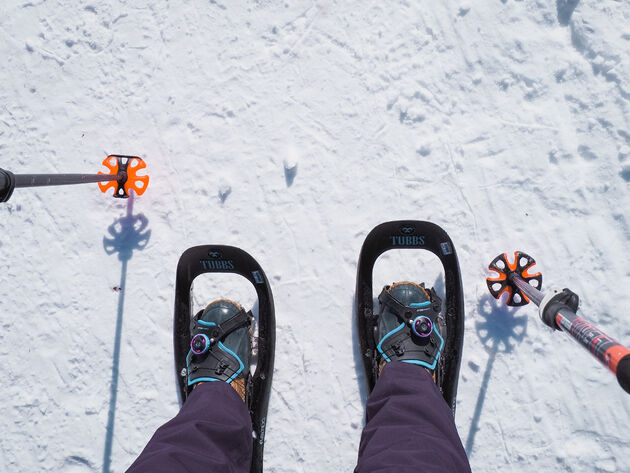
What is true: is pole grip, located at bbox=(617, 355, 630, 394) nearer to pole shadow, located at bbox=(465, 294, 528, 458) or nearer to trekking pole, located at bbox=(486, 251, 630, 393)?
trekking pole, located at bbox=(486, 251, 630, 393)

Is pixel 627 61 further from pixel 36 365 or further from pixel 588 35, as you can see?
pixel 36 365

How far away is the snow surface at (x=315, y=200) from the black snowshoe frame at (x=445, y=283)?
0.09 meters

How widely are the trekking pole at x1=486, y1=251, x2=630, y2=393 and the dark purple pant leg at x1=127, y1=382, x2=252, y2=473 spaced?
1.13 metres

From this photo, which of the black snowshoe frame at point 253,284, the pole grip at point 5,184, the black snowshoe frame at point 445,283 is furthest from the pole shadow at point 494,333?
the pole grip at point 5,184

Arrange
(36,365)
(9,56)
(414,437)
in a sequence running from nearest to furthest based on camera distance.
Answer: (414,437) → (36,365) → (9,56)

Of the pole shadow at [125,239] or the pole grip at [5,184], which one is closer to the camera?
the pole grip at [5,184]

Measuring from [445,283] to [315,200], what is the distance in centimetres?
72

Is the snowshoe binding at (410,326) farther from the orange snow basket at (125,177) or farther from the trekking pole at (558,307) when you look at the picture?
the orange snow basket at (125,177)

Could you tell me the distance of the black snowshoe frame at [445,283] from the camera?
1.83m

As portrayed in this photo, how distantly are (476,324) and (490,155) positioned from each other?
0.81 m

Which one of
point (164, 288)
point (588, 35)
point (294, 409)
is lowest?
point (294, 409)

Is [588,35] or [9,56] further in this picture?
[9,56]

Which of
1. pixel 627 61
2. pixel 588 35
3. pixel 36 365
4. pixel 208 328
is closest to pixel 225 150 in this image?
pixel 208 328

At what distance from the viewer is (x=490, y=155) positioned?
77.2 inches
